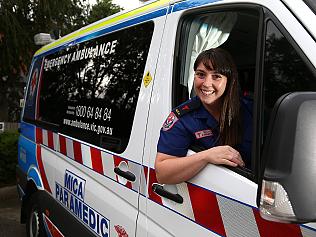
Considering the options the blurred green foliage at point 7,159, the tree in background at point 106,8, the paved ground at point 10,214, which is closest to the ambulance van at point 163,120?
the paved ground at point 10,214

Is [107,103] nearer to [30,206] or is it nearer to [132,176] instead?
[132,176]

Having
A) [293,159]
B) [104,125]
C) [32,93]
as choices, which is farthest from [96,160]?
[32,93]

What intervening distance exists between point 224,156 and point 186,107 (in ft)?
1.04

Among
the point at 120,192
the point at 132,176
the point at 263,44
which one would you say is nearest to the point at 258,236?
the point at 263,44

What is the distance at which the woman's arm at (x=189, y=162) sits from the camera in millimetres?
1473

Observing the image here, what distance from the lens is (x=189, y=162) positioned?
60.9 inches

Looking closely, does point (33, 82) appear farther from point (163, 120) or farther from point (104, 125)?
point (163, 120)

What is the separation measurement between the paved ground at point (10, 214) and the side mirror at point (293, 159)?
4.18 m

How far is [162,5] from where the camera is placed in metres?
2.03

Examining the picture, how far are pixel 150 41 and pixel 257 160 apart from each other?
96cm

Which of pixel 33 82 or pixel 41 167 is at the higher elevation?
pixel 33 82

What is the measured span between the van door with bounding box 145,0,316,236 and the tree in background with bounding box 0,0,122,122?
700 cm

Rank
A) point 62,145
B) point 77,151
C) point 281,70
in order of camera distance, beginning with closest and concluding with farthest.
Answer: point 281,70
point 77,151
point 62,145

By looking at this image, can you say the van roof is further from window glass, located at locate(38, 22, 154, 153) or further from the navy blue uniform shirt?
the navy blue uniform shirt
